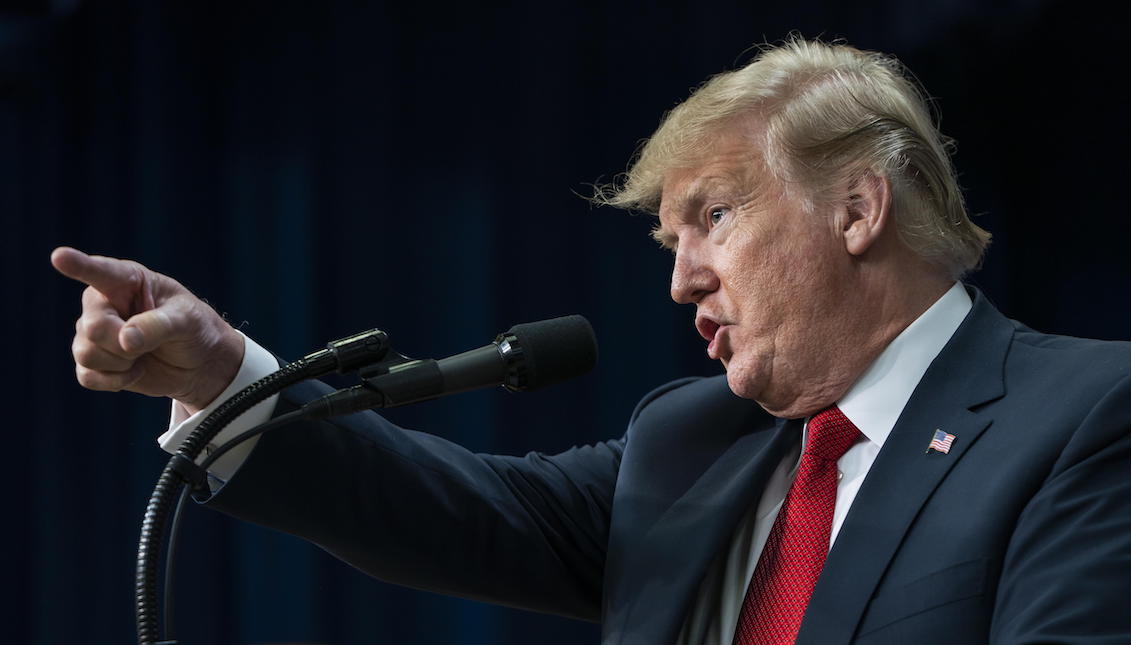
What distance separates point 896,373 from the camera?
1557 mm

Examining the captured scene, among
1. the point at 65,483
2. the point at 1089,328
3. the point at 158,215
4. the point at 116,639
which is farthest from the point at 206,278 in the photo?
the point at 1089,328

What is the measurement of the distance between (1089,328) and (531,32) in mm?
1527

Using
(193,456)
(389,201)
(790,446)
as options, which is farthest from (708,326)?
(389,201)

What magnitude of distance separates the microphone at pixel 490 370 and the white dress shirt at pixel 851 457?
405mm

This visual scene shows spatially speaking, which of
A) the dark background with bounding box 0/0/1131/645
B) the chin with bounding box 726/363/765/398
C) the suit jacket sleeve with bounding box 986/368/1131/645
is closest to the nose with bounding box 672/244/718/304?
the chin with bounding box 726/363/765/398

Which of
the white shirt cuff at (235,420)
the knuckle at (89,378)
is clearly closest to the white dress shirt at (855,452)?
the white shirt cuff at (235,420)

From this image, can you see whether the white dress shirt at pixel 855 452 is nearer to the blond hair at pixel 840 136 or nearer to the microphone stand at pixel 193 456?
the blond hair at pixel 840 136

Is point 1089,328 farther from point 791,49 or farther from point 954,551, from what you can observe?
point 954,551

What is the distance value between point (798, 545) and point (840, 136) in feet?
1.84

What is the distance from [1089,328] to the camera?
111 inches

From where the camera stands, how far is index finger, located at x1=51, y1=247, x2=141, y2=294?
1101 millimetres

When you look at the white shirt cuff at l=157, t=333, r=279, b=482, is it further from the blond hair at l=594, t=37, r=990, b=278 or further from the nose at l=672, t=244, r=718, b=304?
the blond hair at l=594, t=37, r=990, b=278

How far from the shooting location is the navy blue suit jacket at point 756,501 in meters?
1.28

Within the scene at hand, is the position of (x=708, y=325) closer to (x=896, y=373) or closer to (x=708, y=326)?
(x=708, y=326)
